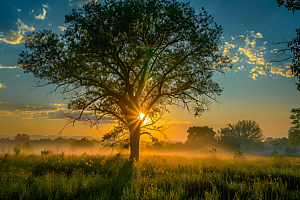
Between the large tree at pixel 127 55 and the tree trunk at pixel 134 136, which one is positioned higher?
the large tree at pixel 127 55

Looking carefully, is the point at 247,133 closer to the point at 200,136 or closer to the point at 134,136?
the point at 200,136

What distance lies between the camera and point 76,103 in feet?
43.8

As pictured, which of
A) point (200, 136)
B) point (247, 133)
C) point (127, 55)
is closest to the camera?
point (127, 55)

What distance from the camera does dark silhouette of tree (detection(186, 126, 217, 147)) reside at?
50.0 metres

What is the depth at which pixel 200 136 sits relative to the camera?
50.3 meters

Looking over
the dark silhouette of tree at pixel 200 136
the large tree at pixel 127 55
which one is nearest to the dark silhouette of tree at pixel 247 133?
the dark silhouette of tree at pixel 200 136

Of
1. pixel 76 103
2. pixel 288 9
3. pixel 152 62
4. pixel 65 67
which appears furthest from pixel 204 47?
pixel 76 103

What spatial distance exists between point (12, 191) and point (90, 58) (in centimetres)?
913

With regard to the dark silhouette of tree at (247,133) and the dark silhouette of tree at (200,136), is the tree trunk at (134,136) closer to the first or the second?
the dark silhouette of tree at (200,136)

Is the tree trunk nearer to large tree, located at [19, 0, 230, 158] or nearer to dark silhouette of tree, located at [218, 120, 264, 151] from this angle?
large tree, located at [19, 0, 230, 158]

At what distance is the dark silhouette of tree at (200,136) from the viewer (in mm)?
49969

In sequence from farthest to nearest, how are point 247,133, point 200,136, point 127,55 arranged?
point 247,133 < point 200,136 < point 127,55

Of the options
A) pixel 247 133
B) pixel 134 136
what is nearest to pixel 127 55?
pixel 134 136

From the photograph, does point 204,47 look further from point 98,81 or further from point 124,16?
point 98,81
